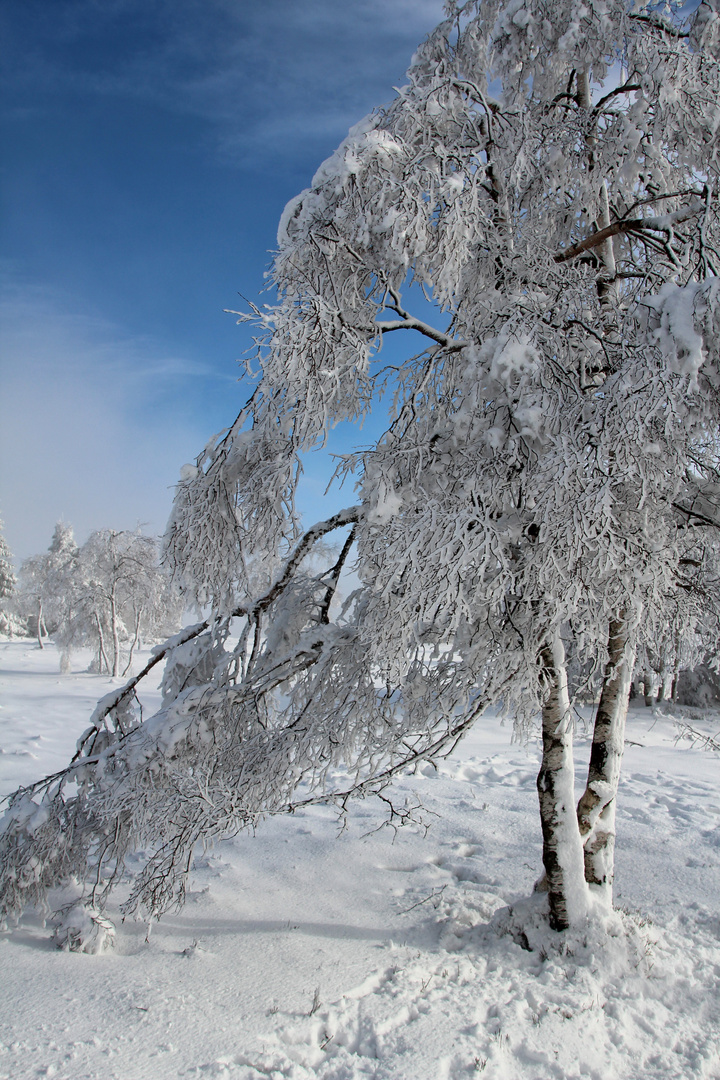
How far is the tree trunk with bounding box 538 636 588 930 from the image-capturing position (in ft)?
14.5

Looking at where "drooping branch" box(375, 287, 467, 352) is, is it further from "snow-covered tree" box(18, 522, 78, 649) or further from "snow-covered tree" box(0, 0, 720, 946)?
"snow-covered tree" box(18, 522, 78, 649)

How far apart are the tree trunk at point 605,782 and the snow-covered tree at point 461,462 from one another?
25 mm

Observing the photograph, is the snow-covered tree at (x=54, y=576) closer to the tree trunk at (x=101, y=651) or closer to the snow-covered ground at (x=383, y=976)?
the tree trunk at (x=101, y=651)

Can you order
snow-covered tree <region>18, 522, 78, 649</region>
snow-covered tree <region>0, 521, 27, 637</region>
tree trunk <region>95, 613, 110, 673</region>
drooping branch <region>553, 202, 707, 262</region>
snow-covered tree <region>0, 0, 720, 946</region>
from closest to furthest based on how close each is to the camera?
snow-covered tree <region>0, 0, 720, 946</region>
drooping branch <region>553, 202, 707, 262</region>
tree trunk <region>95, 613, 110, 673</region>
snow-covered tree <region>18, 522, 78, 649</region>
snow-covered tree <region>0, 521, 27, 637</region>

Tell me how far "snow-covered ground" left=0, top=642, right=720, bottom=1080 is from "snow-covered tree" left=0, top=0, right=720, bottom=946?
0.52 meters

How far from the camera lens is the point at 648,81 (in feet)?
12.8

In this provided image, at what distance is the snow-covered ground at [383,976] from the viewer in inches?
128

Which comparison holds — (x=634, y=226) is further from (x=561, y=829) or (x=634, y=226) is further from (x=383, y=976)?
(x=383, y=976)

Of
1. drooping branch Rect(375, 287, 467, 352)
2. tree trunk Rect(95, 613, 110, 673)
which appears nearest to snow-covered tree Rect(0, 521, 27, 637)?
tree trunk Rect(95, 613, 110, 673)

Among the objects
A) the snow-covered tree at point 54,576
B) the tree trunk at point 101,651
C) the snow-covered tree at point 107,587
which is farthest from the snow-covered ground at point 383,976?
the snow-covered tree at point 54,576

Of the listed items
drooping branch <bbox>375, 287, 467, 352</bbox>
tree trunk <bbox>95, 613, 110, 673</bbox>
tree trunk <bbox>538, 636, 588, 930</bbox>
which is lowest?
tree trunk <bbox>95, 613, 110, 673</bbox>

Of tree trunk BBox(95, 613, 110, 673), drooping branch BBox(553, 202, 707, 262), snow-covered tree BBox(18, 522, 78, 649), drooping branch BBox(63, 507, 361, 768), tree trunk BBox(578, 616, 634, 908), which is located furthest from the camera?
snow-covered tree BBox(18, 522, 78, 649)

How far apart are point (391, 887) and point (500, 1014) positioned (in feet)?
7.18

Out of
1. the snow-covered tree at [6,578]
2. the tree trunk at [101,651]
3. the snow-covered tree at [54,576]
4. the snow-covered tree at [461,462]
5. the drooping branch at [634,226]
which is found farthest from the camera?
the snow-covered tree at [6,578]
